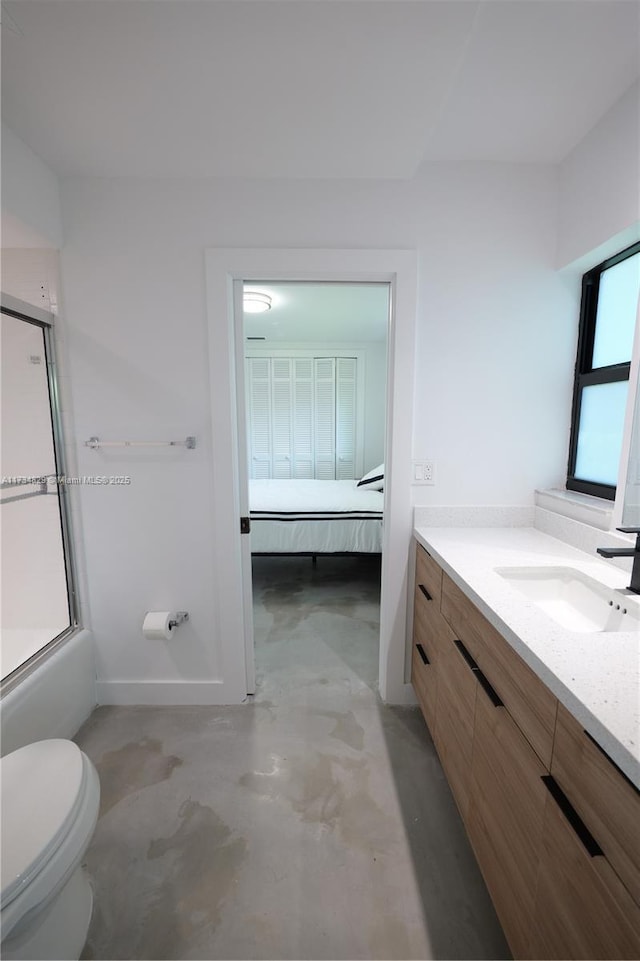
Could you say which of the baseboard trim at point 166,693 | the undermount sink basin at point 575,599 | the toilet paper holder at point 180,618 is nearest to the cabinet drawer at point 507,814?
the undermount sink basin at point 575,599

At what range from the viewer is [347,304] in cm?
334

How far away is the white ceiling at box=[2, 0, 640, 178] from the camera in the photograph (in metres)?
1.00

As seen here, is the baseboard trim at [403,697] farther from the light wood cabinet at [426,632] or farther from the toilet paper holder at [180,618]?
the toilet paper holder at [180,618]

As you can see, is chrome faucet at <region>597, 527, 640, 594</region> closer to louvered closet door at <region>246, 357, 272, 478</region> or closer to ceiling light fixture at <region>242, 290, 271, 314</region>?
ceiling light fixture at <region>242, 290, 271, 314</region>

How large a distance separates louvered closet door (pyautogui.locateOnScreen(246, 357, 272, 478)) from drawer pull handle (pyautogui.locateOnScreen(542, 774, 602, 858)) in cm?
456

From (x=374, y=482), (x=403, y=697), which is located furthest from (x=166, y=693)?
→ (x=374, y=482)

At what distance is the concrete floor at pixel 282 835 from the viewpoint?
3.48 feet

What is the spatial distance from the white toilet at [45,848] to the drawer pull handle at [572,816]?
1.11m

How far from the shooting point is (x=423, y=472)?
1792mm

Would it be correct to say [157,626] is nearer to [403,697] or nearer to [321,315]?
[403,697]

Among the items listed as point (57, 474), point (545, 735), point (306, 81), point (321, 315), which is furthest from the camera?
point (321, 315)

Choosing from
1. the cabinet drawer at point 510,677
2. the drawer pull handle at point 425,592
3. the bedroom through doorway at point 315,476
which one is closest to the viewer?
the cabinet drawer at point 510,677

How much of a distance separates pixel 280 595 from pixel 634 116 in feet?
10.3

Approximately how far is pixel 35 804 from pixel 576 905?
122cm
